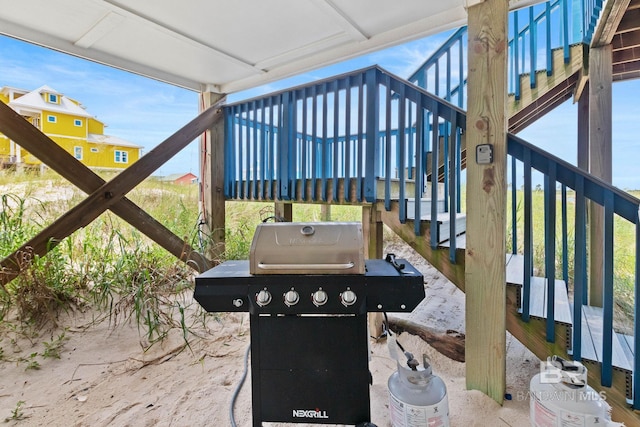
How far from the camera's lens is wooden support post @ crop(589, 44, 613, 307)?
2344mm

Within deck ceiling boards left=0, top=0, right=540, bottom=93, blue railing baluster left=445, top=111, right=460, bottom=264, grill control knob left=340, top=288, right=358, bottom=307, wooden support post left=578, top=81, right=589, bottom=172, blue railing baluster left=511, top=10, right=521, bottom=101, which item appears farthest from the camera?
blue railing baluster left=511, top=10, right=521, bottom=101

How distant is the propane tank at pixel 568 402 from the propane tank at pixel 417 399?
0.37 metres

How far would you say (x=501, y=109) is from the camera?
5.12 feet

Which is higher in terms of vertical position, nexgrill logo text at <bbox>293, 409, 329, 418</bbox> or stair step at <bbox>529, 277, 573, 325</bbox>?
stair step at <bbox>529, 277, 573, 325</bbox>

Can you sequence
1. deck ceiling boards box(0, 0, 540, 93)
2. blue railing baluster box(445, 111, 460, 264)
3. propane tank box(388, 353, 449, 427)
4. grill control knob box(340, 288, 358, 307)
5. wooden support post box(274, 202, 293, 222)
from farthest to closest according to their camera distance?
wooden support post box(274, 202, 293, 222) → deck ceiling boards box(0, 0, 540, 93) → blue railing baluster box(445, 111, 460, 264) → propane tank box(388, 353, 449, 427) → grill control knob box(340, 288, 358, 307)

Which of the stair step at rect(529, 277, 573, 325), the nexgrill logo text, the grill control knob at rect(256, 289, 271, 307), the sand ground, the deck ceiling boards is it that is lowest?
the sand ground

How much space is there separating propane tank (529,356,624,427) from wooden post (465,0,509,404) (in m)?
0.34

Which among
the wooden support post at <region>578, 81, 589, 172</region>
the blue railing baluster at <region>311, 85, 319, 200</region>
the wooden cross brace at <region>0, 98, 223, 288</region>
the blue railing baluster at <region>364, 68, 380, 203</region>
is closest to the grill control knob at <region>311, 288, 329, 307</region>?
the blue railing baluster at <region>364, 68, 380, 203</region>

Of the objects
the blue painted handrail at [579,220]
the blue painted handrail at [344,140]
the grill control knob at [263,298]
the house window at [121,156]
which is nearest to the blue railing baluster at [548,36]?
the blue painted handrail at [344,140]

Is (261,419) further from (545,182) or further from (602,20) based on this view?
(602,20)

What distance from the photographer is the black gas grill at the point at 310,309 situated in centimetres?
111

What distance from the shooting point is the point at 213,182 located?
133 inches

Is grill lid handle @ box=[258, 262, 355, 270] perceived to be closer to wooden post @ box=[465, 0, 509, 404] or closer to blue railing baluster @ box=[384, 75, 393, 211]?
wooden post @ box=[465, 0, 509, 404]

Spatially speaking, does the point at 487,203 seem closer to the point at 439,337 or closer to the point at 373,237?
the point at 373,237
